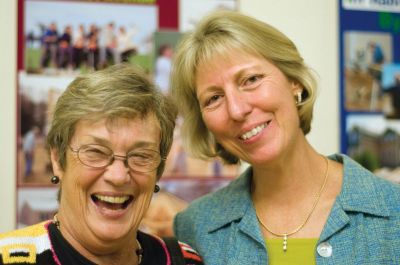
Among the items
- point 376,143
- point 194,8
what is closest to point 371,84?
point 376,143

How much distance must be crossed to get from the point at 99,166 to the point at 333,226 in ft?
2.27

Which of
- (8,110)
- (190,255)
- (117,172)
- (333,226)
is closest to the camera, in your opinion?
(117,172)

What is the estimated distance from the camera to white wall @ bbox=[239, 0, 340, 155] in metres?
2.36

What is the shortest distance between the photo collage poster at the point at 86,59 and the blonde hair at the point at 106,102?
80 centimetres

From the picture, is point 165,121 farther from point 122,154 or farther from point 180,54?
point 180,54

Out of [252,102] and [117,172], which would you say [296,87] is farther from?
[117,172]

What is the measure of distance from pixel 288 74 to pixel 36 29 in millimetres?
1175

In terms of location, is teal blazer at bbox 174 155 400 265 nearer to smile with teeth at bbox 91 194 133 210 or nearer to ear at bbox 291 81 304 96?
ear at bbox 291 81 304 96

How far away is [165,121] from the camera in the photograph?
4.49 feet

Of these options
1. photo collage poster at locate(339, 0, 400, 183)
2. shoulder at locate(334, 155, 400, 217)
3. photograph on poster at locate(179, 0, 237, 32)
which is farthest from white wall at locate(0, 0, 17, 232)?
photo collage poster at locate(339, 0, 400, 183)

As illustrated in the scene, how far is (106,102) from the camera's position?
125 centimetres

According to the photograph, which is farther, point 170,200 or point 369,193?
point 170,200

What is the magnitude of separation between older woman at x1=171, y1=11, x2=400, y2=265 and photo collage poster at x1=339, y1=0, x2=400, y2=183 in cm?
80

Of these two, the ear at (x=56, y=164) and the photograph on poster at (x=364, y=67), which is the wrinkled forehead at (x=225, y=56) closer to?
the ear at (x=56, y=164)
